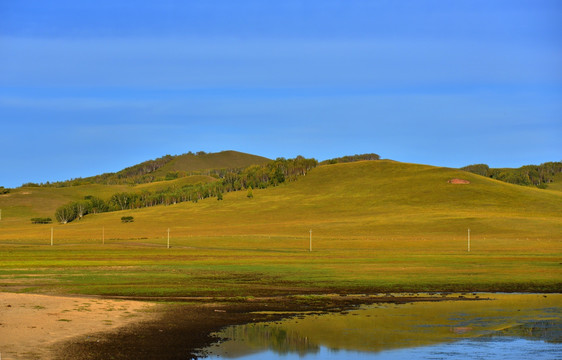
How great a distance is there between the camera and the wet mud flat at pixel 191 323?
827 inches

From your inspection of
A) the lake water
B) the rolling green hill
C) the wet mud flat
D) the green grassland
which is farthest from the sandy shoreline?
the rolling green hill

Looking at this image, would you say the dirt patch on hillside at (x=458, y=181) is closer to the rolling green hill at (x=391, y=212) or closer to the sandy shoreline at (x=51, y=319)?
the rolling green hill at (x=391, y=212)

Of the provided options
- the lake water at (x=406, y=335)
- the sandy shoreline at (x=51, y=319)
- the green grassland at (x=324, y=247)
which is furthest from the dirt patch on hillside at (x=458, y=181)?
the sandy shoreline at (x=51, y=319)

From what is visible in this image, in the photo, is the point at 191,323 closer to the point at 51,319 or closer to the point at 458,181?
the point at 51,319

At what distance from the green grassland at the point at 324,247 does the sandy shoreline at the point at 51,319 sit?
5556mm

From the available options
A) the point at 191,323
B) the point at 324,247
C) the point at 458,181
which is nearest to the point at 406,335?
the point at 191,323

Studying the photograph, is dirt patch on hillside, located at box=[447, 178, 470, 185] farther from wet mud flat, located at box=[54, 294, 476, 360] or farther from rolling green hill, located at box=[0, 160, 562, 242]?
wet mud flat, located at box=[54, 294, 476, 360]

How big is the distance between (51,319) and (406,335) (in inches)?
499

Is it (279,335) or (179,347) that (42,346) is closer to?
(179,347)

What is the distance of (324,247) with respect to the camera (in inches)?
3661

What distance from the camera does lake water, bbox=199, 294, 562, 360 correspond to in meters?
21.9

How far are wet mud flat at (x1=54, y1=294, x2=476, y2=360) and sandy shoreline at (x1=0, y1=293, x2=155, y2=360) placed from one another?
0.63m

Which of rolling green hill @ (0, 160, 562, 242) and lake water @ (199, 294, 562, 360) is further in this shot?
rolling green hill @ (0, 160, 562, 242)

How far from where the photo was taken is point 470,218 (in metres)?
130
